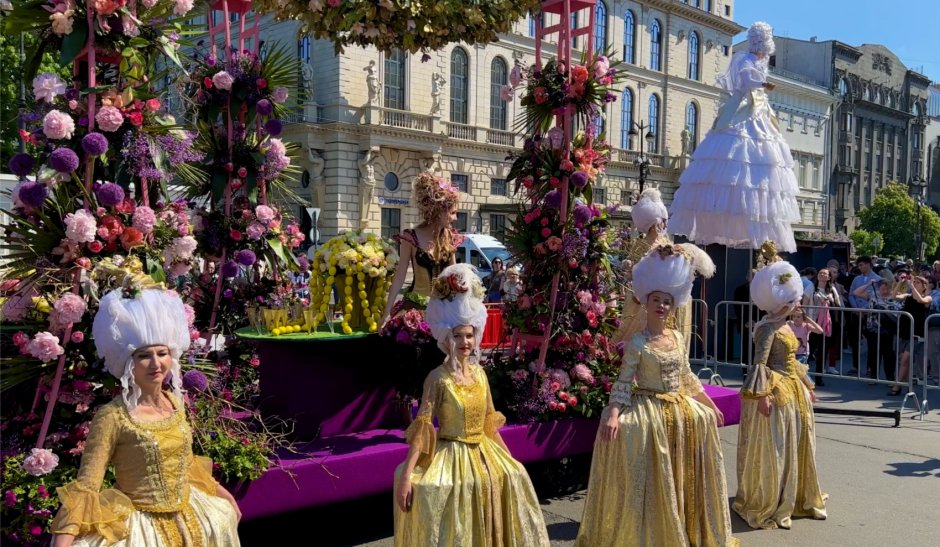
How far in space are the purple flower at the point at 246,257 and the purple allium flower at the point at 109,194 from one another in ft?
7.82

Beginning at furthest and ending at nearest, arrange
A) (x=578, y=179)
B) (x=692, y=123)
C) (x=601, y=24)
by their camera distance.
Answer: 1. (x=692, y=123)
2. (x=601, y=24)
3. (x=578, y=179)

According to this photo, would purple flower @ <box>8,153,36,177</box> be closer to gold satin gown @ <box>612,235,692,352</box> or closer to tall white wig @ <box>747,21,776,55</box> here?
gold satin gown @ <box>612,235,692,352</box>

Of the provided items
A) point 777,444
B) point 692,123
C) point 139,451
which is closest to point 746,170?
point 777,444

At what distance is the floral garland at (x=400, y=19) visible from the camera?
5.25m

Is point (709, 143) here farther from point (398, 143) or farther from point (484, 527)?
point (398, 143)

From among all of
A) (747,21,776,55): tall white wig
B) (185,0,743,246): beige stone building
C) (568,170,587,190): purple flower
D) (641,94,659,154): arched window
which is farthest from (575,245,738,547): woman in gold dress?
(641,94,659,154): arched window

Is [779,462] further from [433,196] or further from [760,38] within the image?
[760,38]

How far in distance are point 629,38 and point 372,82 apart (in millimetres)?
19955

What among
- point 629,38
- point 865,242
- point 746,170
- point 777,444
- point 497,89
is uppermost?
point 629,38

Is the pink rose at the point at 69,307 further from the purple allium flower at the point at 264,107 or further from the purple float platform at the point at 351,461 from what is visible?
the purple allium flower at the point at 264,107

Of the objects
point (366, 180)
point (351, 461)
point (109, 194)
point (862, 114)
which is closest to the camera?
point (109, 194)

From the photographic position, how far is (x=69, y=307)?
3832 millimetres

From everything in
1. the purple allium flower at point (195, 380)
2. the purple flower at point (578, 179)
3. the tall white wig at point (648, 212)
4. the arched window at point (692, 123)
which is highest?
the arched window at point (692, 123)

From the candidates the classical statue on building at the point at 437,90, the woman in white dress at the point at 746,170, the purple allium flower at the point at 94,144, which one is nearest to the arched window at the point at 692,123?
the classical statue on building at the point at 437,90
